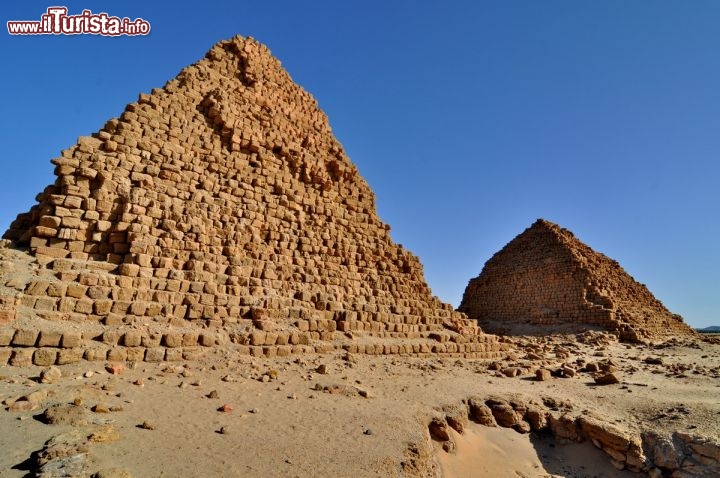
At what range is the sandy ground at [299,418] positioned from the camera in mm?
3641

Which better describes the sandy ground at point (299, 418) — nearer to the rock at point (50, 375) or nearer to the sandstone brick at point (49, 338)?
the rock at point (50, 375)

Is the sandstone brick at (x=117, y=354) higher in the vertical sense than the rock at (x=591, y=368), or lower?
lower

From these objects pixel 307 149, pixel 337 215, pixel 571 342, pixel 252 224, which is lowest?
pixel 571 342

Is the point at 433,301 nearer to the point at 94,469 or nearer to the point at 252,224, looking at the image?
the point at 252,224

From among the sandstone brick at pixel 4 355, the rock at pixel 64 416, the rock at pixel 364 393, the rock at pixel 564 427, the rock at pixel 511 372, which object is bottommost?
the rock at pixel 564 427

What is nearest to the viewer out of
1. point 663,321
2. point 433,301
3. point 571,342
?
point 433,301

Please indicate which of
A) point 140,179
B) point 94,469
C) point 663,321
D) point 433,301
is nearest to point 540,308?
point 663,321

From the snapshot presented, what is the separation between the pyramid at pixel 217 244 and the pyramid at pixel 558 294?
661 inches

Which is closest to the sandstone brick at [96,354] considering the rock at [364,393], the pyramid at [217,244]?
the pyramid at [217,244]

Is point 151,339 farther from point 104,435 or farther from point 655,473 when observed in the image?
point 655,473

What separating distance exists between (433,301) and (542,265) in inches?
806

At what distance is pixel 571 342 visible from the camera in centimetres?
2100

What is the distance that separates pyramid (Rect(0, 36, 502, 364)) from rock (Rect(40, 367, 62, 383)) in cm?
48

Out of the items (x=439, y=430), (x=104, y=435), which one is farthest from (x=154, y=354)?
(x=439, y=430)
